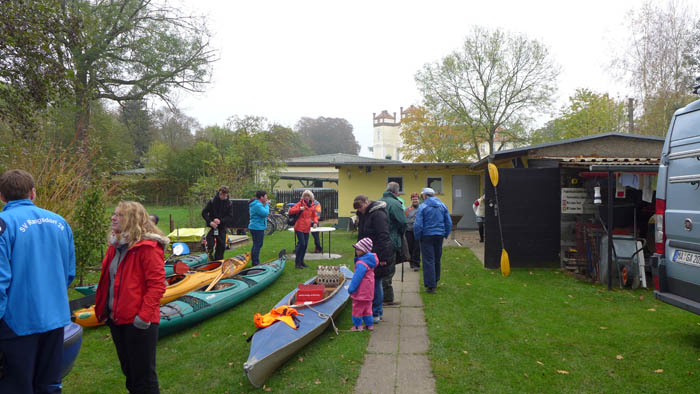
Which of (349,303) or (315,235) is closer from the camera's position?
(349,303)

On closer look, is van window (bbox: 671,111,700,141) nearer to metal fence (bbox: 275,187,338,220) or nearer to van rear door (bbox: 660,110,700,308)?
van rear door (bbox: 660,110,700,308)

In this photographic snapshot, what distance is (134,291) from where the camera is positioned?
306cm

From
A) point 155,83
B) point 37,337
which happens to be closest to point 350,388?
point 37,337

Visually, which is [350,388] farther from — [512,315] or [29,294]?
[512,315]

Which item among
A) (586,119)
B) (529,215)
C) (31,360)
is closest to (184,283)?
(31,360)

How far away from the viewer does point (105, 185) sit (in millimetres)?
9492

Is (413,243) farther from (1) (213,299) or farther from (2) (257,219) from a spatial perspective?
(1) (213,299)

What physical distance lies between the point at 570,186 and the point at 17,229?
9.32 meters

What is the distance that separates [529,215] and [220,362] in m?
7.02

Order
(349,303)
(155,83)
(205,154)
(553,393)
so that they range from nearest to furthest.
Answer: (553,393), (349,303), (155,83), (205,154)

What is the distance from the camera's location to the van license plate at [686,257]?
13.7 ft

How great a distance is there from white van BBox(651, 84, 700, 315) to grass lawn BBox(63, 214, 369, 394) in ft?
11.2

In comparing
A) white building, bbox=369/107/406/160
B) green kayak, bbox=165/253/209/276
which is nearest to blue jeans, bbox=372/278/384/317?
green kayak, bbox=165/253/209/276

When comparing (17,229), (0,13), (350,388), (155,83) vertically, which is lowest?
(350,388)
